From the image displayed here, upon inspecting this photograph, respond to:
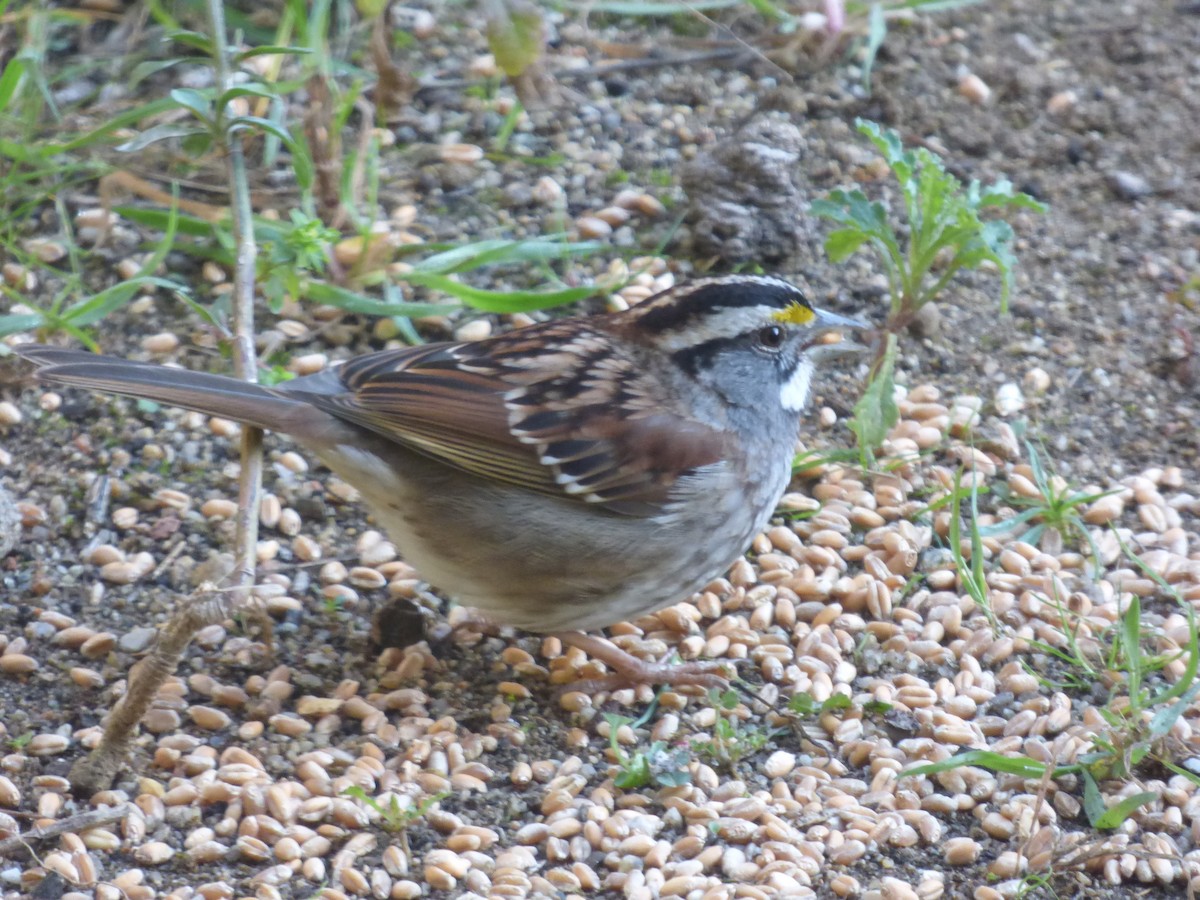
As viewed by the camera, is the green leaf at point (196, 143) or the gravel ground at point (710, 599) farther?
the green leaf at point (196, 143)

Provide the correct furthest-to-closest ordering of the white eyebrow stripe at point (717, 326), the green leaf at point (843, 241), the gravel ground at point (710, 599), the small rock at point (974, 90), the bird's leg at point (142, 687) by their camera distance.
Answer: the small rock at point (974, 90) < the green leaf at point (843, 241) < the white eyebrow stripe at point (717, 326) < the gravel ground at point (710, 599) < the bird's leg at point (142, 687)

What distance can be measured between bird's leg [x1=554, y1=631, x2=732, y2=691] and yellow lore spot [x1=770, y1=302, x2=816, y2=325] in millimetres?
786

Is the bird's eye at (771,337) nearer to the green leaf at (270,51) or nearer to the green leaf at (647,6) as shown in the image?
the green leaf at (270,51)

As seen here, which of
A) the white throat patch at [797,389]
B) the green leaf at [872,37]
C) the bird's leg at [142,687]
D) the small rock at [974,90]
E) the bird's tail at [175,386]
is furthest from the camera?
the small rock at [974,90]

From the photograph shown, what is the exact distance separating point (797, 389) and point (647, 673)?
76 centimetres

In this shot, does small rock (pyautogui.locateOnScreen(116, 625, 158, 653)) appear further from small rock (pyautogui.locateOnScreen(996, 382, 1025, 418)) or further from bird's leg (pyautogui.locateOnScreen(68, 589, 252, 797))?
small rock (pyautogui.locateOnScreen(996, 382, 1025, 418))

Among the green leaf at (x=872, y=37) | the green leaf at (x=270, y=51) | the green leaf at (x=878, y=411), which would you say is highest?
the green leaf at (x=270, y=51)

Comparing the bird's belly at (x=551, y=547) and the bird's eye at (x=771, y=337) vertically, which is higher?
the bird's eye at (x=771, y=337)

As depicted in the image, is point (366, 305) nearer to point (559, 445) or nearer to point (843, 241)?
point (559, 445)

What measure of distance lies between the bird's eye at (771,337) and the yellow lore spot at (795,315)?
0.9 inches

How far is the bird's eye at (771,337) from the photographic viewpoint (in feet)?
11.5

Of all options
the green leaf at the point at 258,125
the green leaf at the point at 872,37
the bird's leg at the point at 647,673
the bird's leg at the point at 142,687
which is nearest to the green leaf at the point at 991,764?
the bird's leg at the point at 647,673

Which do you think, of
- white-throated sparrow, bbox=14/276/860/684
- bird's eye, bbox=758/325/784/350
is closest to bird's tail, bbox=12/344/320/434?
Answer: white-throated sparrow, bbox=14/276/860/684

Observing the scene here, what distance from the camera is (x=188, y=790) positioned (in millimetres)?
2992
